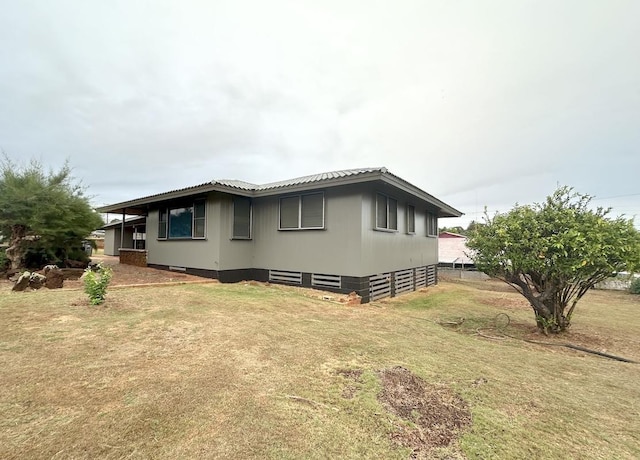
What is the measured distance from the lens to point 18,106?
11.3m

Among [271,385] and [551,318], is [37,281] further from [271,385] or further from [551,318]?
[551,318]

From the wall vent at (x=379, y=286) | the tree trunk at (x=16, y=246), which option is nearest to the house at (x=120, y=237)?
the tree trunk at (x=16, y=246)

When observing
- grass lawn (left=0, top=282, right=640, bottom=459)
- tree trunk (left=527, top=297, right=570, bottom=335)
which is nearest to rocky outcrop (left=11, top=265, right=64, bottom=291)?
grass lawn (left=0, top=282, right=640, bottom=459)

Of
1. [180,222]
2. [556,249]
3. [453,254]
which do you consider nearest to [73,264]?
[180,222]

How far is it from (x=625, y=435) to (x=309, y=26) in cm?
1145

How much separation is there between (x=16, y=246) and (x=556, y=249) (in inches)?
530

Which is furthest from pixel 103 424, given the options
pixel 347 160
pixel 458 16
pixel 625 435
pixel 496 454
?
pixel 347 160

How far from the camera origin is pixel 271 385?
104 inches

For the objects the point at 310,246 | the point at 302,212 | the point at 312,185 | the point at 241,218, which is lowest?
the point at 310,246

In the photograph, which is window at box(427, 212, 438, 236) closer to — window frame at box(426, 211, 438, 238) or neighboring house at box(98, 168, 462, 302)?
window frame at box(426, 211, 438, 238)

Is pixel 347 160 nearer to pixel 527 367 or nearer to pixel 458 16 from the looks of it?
pixel 458 16

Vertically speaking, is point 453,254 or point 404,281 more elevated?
point 453,254

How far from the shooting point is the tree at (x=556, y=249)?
183 inches

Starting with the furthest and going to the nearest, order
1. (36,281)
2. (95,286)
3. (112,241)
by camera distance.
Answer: (112,241) → (36,281) → (95,286)
